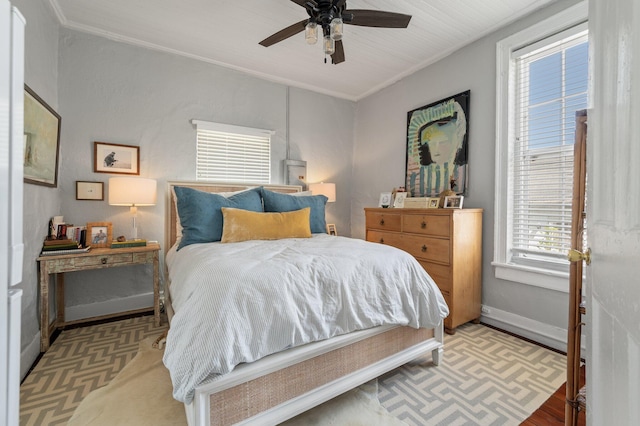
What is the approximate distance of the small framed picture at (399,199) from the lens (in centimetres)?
321

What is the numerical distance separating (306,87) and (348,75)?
0.61 meters

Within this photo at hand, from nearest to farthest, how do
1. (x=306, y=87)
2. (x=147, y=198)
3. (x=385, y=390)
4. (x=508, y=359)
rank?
(x=385, y=390) < (x=508, y=359) < (x=147, y=198) < (x=306, y=87)

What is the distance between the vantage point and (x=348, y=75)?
353 cm

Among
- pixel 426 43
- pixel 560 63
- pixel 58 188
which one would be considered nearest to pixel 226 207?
pixel 58 188

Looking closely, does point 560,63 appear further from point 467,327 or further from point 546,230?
point 467,327

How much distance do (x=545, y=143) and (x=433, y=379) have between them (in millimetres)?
2011

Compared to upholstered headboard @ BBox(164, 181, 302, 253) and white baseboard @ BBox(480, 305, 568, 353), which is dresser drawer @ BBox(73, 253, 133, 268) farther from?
white baseboard @ BBox(480, 305, 568, 353)

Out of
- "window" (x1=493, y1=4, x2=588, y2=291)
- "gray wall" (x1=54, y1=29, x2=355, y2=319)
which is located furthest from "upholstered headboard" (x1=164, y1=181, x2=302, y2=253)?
"window" (x1=493, y1=4, x2=588, y2=291)

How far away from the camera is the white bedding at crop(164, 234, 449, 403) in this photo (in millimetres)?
1106

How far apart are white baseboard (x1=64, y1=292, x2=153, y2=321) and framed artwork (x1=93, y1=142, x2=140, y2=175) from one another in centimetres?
124

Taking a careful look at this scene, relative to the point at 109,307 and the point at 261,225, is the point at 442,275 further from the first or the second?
the point at 109,307

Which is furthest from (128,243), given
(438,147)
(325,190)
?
(438,147)

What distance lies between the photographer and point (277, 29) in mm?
2613

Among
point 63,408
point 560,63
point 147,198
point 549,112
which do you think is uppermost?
point 560,63
